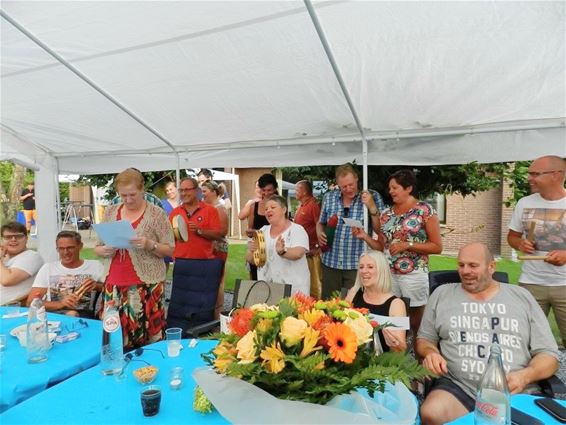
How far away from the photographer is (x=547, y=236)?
273 cm

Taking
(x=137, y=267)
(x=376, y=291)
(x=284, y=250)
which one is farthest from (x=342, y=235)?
(x=137, y=267)

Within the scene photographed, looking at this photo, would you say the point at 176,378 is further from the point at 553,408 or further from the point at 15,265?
the point at 15,265

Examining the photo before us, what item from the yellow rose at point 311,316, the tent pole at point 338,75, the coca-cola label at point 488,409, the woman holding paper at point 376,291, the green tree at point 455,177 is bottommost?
the coca-cola label at point 488,409

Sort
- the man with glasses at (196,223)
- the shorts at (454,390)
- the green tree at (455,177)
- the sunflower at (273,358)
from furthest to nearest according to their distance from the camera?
the green tree at (455,177)
the man with glasses at (196,223)
the shorts at (454,390)
the sunflower at (273,358)

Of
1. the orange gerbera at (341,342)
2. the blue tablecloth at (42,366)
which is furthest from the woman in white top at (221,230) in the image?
the orange gerbera at (341,342)

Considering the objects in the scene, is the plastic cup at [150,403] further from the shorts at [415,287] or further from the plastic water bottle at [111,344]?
the shorts at [415,287]

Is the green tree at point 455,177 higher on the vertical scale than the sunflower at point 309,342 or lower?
higher

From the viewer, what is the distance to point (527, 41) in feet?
8.18

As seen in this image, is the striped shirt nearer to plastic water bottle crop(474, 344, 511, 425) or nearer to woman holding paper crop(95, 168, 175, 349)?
woman holding paper crop(95, 168, 175, 349)

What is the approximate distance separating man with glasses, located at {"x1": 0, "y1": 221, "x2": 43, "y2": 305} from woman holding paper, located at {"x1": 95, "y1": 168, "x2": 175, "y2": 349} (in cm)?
100

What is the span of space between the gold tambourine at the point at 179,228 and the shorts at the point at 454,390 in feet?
8.74

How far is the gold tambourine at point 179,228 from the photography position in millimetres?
3836

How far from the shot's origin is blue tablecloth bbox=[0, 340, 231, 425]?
1338mm

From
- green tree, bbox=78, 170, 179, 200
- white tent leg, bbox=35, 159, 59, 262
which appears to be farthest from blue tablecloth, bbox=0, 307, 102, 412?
green tree, bbox=78, 170, 179, 200
